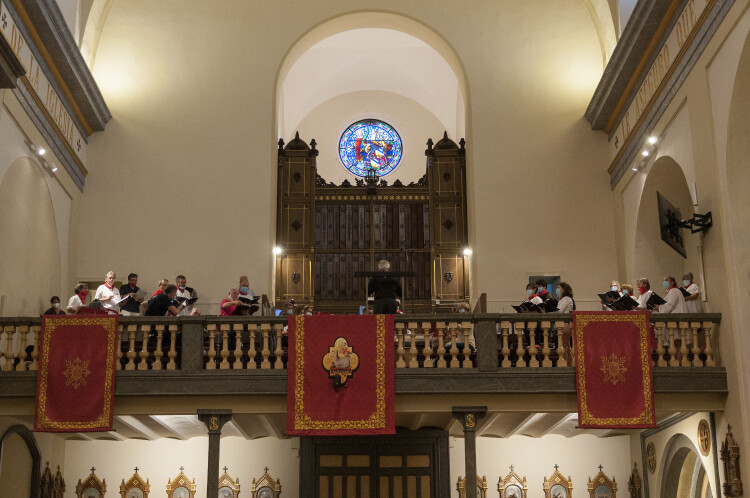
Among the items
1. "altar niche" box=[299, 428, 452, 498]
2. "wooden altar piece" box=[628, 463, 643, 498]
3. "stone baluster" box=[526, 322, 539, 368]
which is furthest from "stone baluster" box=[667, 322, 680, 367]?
"altar niche" box=[299, 428, 452, 498]

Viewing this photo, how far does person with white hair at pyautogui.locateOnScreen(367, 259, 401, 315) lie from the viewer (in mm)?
14977

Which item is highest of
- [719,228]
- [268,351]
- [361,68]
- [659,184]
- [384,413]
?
[361,68]

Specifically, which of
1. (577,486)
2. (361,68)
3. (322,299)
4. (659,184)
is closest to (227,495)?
(322,299)

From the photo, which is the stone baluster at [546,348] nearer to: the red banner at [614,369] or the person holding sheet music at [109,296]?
the red banner at [614,369]

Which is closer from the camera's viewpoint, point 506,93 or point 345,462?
point 345,462

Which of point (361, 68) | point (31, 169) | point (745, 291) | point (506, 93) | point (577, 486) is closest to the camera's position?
point (745, 291)

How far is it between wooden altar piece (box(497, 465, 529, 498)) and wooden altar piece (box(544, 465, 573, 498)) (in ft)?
1.33

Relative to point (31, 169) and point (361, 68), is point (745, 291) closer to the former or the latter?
point (31, 169)

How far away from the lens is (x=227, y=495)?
59.2 feet

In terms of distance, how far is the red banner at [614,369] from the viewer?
516 inches

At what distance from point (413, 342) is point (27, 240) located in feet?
23.7

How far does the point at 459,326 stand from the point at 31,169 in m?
7.95

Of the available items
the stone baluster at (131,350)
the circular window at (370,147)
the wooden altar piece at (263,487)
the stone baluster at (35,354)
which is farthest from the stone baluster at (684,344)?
the circular window at (370,147)

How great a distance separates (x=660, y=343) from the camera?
44.2ft
